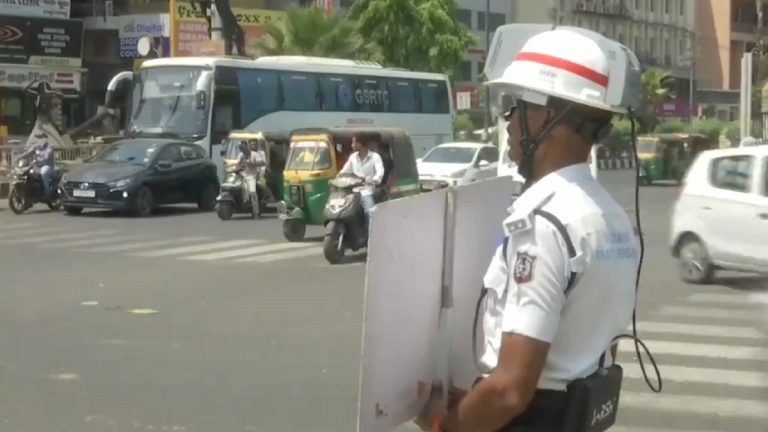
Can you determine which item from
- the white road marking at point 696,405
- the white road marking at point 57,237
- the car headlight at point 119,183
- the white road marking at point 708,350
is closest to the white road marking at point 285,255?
the white road marking at point 57,237

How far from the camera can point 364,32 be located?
48.3 metres

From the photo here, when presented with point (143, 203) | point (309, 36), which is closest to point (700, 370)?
point (143, 203)

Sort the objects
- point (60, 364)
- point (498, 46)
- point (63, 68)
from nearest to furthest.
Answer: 1. point (498, 46)
2. point (60, 364)
3. point (63, 68)

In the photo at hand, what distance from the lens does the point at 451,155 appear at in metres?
35.0

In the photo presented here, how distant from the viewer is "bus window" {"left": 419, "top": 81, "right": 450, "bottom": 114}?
40.9 m

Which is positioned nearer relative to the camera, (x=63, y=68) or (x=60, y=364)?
(x=60, y=364)

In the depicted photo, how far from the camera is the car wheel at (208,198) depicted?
28.8m

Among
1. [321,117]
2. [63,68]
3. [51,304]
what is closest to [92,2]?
[63,68]

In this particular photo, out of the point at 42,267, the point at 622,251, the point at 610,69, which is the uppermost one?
the point at 610,69

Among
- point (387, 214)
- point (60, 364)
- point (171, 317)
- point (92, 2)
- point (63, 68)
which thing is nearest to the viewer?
point (387, 214)

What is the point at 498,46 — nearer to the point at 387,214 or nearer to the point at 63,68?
the point at 387,214

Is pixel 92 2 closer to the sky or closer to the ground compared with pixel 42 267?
closer to the sky

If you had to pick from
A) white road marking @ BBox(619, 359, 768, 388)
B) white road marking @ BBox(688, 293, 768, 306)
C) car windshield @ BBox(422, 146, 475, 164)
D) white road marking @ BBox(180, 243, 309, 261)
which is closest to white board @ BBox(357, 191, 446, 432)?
white road marking @ BBox(619, 359, 768, 388)

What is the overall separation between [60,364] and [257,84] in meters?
24.5
